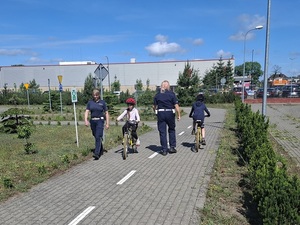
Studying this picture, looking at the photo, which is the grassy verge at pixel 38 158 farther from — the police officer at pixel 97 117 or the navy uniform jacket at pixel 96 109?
the navy uniform jacket at pixel 96 109

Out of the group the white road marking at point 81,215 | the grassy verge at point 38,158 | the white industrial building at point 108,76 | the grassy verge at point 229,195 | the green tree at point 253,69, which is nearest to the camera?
the white road marking at point 81,215

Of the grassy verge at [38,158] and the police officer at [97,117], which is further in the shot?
the police officer at [97,117]

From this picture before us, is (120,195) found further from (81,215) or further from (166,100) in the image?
(166,100)

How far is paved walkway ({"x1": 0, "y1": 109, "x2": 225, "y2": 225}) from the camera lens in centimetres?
485

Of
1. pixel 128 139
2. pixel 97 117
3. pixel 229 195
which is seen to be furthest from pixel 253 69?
pixel 229 195

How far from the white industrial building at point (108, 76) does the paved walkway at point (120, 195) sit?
230ft

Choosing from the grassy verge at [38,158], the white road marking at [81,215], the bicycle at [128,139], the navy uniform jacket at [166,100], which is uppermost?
the navy uniform jacket at [166,100]

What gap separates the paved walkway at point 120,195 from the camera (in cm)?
485

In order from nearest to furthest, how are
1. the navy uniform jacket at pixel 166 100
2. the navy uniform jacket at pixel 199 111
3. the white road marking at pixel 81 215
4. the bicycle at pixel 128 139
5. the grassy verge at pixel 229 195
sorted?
the white road marking at pixel 81 215
the grassy verge at pixel 229 195
the bicycle at pixel 128 139
the navy uniform jacket at pixel 166 100
the navy uniform jacket at pixel 199 111

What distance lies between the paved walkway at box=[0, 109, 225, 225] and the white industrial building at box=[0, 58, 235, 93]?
6996 cm

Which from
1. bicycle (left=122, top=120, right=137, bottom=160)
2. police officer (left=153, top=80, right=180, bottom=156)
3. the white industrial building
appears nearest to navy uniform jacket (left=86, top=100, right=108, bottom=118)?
bicycle (left=122, top=120, right=137, bottom=160)

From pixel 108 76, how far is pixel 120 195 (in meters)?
75.3

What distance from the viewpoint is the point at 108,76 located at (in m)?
79.9

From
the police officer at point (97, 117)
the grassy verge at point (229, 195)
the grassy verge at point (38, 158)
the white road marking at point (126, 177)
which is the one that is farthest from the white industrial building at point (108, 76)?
the white road marking at point (126, 177)
